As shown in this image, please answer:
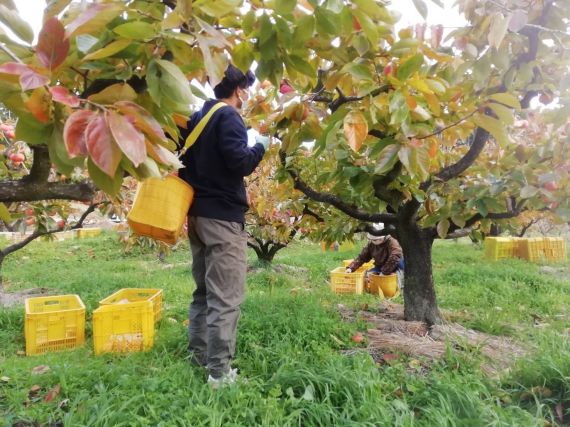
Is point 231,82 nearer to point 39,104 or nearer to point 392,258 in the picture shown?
point 39,104

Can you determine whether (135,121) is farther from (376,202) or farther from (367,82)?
(376,202)

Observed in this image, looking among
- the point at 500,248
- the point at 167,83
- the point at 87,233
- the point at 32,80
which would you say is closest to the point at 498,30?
the point at 167,83

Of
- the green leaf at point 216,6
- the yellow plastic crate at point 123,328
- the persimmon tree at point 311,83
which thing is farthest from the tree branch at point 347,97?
the yellow plastic crate at point 123,328

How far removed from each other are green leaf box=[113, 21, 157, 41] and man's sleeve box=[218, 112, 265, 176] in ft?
4.14

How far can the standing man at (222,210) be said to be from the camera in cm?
204

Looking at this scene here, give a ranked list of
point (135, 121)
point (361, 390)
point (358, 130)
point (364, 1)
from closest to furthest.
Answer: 1. point (135, 121)
2. point (364, 1)
3. point (358, 130)
4. point (361, 390)

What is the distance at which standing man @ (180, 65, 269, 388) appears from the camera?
80.3 inches

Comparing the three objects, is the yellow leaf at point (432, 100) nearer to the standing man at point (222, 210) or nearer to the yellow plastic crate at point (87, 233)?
the standing man at point (222, 210)

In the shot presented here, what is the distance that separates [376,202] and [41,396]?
2262 mm

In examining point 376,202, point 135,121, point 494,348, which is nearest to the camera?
point 135,121

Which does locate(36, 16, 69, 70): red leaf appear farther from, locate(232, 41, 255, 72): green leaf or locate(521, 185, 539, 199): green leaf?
locate(521, 185, 539, 199): green leaf

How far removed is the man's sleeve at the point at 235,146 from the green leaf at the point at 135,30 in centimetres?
126

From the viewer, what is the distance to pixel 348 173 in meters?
2.10

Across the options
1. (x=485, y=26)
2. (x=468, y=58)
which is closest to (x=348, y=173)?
(x=468, y=58)
